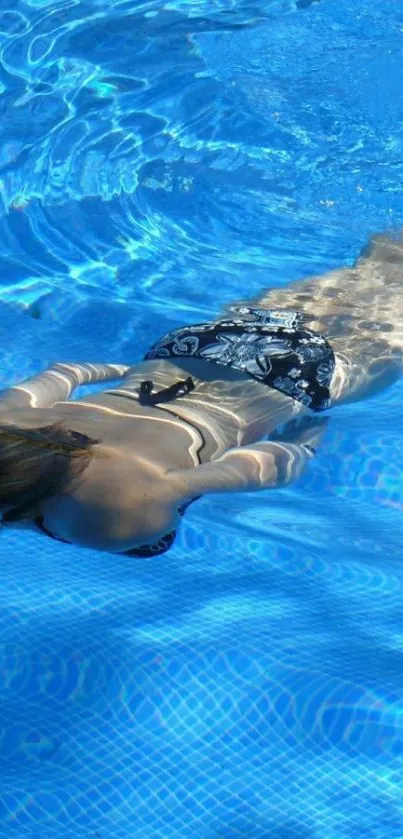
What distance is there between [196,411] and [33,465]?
1.12m

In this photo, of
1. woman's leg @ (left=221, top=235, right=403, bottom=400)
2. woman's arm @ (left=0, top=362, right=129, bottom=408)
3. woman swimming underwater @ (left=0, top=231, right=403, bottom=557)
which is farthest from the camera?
woman's leg @ (left=221, top=235, right=403, bottom=400)

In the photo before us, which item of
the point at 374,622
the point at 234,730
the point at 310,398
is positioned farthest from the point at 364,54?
the point at 234,730

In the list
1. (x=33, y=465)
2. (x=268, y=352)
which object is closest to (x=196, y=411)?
(x=268, y=352)

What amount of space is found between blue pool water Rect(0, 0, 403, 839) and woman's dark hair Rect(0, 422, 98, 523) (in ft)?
1.95

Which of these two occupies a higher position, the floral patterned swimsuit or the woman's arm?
the floral patterned swimsuit

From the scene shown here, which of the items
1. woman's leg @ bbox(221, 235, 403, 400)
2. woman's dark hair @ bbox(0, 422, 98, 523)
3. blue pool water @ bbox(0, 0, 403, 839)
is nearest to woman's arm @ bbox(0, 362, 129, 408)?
blue pool water @ bbox(0, 0, 403, 839)

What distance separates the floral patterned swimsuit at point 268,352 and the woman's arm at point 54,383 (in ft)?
0.76

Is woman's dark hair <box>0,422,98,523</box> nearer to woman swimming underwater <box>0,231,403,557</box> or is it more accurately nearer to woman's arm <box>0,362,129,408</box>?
woman swimming underwater <box>0,231,403,557</box>

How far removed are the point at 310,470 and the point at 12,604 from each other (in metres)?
1.43

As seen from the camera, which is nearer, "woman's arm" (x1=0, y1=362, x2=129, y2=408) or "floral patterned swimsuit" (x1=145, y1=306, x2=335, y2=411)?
"woman's arm" (x1=0, y1=362, x2=129, y2=408)

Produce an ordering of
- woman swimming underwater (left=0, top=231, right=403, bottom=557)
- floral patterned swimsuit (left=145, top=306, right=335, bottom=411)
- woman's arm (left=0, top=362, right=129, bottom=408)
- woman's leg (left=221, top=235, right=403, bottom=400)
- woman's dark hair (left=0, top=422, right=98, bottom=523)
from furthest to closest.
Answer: woman's leg (left=221, top=235, right=403, bottom=400), floral patterned swimsuit (left=145, top=306, right=335, bottom=411), woman's arm (left=0, top=362, right=129, bottom=408), woman swimming underwater (left=0, top=231, right=403, bottom=557), woman's dark hair (left=0, top=422, right=98, bottom=523)

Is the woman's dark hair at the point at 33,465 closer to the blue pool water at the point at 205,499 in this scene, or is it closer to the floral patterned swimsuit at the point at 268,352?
the blue pool water at the point at 205,499

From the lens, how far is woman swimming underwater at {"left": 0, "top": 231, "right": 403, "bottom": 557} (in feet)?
8.90

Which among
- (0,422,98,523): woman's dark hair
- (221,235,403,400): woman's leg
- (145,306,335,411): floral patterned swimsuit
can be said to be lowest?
(0,422,98,523): woman's dark hair
